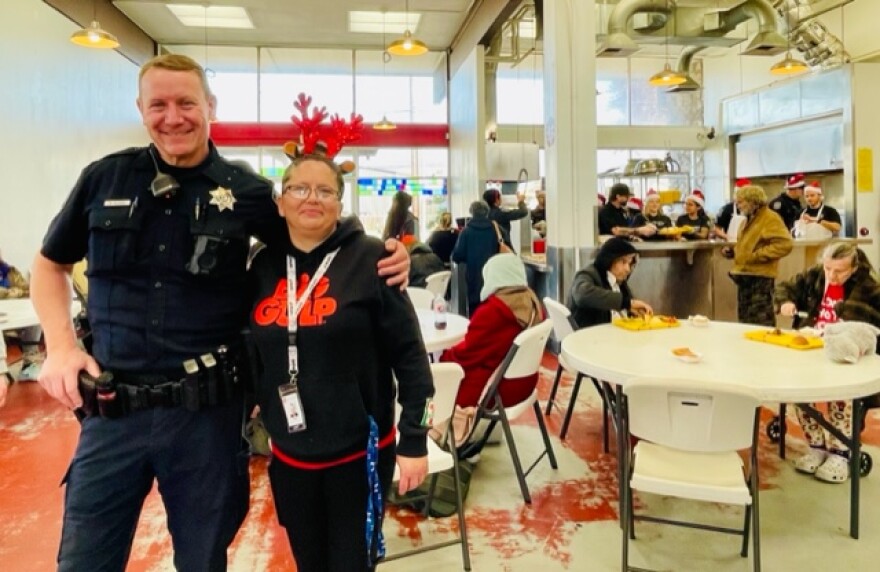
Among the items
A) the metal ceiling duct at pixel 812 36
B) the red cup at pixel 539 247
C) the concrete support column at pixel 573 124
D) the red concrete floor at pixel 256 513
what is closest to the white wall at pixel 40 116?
the red concrete floor at pixel 256 513

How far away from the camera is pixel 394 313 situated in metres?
1.57

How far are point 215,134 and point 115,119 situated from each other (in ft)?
7.53

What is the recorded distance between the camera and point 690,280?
6094 mm

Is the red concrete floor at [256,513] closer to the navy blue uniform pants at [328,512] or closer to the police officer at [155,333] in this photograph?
the navy blue uniform pants at [328,512]

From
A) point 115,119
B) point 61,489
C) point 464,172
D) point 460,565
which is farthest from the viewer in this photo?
point 464,172

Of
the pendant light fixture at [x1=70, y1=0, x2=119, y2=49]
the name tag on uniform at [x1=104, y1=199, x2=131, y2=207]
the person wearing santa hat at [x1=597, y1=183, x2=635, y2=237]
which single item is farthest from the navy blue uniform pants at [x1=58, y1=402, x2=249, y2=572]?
the pendant light fixture at [x1=70, y1=0, x2=119, y2=49]

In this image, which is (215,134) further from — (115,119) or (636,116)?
(636,116)

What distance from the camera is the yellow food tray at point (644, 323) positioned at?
329 centimetres

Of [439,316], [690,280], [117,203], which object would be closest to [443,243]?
[690,280]

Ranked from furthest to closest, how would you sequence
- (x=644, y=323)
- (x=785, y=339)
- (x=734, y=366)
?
(x=644, y=323) < (x=785, y=339) < (x=734, y=366)

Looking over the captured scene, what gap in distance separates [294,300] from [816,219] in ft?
22.8

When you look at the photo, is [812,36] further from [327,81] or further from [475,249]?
[327,81]

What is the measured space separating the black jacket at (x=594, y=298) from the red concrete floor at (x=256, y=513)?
720 mm

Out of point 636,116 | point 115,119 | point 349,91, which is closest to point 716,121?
point 636,116
